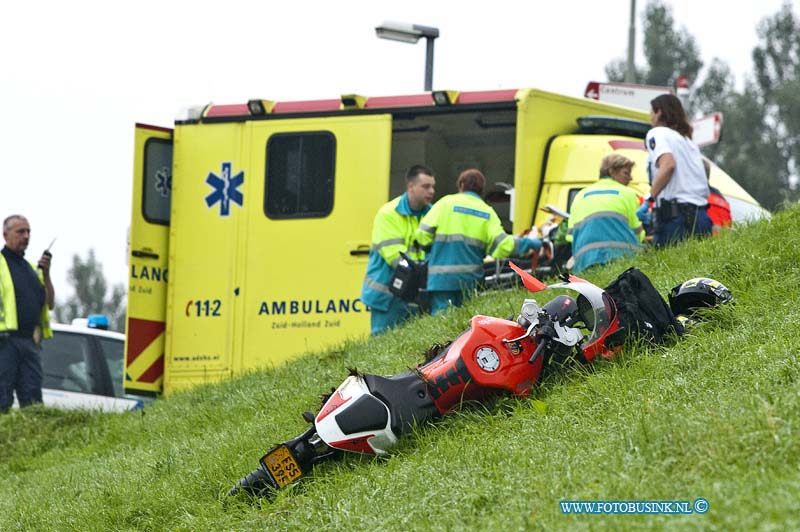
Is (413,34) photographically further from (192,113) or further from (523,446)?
(523,446)

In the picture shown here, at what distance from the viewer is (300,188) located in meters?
12.0

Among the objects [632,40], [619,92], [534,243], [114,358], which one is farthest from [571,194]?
[632,40]

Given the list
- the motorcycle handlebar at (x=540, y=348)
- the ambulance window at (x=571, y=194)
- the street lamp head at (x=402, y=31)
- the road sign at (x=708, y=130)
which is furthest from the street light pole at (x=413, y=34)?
the motorcycle handlebar at (x=540, y=348)

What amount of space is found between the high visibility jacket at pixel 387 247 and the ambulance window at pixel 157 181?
2.63 metres

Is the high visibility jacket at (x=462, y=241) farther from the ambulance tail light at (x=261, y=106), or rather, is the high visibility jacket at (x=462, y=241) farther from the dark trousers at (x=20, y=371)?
the dark trousers at (x=20, y=371)

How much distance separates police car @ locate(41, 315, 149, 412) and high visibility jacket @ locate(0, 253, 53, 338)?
1658 millimetres

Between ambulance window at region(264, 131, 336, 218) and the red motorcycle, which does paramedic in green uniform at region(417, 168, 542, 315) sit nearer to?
ambulance window at region(264, 131, 336, 218)

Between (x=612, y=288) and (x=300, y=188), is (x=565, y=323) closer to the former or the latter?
(x=612, y=288)

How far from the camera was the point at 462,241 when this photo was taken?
10.2m

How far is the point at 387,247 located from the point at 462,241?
2.35 feet

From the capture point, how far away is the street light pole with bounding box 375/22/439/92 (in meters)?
14.0

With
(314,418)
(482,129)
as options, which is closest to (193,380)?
(482,129)

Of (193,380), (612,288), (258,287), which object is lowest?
(193,380)

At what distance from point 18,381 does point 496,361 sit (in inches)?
253
